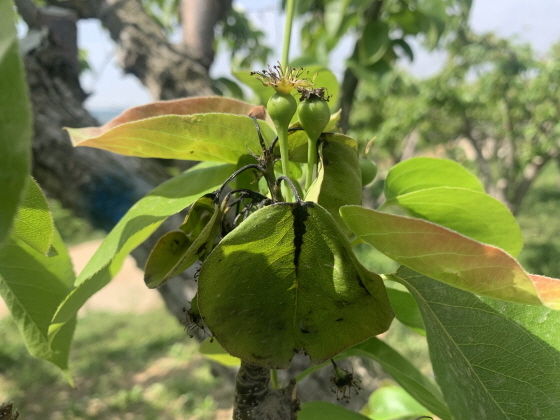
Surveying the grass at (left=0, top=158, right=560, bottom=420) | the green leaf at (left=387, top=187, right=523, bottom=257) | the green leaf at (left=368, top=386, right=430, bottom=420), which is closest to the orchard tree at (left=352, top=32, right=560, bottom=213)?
the grass at (left=0, top=158, right=560, bottom=420)

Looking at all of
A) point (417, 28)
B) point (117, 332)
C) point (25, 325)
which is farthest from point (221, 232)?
point (117, 332)

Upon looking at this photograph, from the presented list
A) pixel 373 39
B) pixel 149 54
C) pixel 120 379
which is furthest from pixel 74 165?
pixel 120 379

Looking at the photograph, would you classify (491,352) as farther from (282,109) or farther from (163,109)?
(163,109)

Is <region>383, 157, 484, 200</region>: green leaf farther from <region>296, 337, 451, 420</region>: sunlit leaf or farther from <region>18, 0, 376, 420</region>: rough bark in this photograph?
<region>18, 0, 376, 420</region>: rough bark

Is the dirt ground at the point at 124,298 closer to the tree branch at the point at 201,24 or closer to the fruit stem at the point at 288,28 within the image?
the tree branch at the point at 201,24

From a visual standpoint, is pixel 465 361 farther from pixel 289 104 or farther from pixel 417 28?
pixel 417 28
